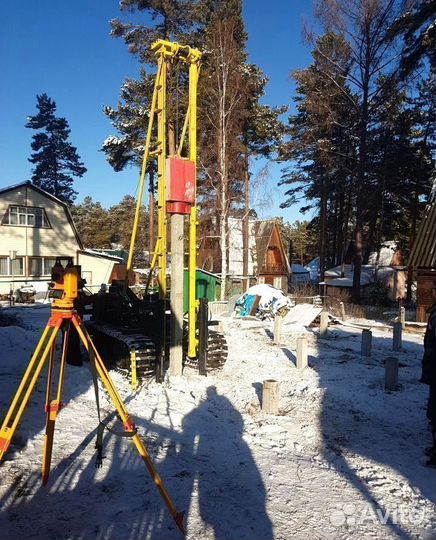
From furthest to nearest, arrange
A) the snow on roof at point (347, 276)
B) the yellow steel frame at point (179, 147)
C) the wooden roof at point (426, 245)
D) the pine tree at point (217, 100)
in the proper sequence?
the snow on roof at point (347, 276)
the pine tree at point (217, 100)
the wooden roof at point (426, 245)
the yellow steel frame at point (179, 147)

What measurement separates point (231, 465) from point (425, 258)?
15131 millimetres

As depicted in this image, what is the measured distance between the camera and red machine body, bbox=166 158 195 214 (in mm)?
7605

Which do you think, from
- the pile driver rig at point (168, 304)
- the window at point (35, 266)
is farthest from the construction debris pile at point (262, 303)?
the window at point (35, 266)

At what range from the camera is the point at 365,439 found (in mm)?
5789

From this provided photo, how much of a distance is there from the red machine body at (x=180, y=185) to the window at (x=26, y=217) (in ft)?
71.0

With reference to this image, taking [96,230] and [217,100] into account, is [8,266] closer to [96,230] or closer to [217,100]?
[217,100]

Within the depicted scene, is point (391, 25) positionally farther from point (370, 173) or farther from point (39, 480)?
point (39, 480)

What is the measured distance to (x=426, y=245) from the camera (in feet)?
57.2

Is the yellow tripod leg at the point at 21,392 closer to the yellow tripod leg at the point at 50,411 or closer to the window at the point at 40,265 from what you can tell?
the yellow tripod leg at the point at 50,411

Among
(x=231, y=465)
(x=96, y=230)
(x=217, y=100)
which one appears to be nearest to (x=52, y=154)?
(x=96, y=230)

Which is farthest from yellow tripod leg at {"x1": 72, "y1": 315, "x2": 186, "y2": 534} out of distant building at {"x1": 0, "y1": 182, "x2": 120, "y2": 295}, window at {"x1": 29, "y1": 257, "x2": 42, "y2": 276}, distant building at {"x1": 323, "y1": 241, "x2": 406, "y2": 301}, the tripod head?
distant building at {"x1": 323, "y1": 241, "x2": 406, "y2": 301}

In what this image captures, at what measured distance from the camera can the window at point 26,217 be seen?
26.0m

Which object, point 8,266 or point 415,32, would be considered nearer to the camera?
point 415,32

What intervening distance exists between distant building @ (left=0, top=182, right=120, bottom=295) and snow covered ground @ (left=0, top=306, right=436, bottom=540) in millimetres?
19175
